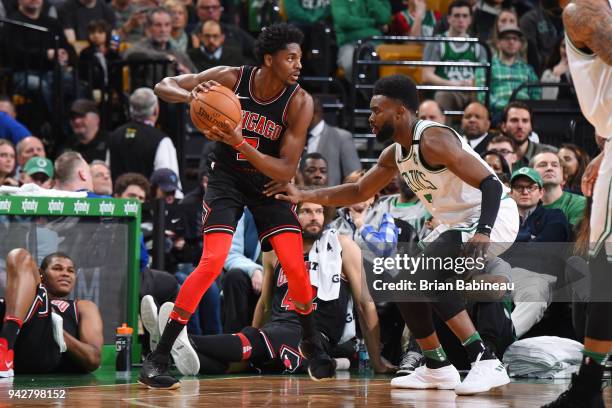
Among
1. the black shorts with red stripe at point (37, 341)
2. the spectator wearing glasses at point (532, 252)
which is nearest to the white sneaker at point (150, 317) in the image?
the black shorts with red stripe at point (37, 341)

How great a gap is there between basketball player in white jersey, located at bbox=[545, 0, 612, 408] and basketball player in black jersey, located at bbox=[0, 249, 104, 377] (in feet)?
13.6

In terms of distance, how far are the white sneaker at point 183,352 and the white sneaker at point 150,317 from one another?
32 centimetres

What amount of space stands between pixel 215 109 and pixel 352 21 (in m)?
7.28

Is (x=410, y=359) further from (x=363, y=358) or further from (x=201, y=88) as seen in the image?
(x=201, y=88)

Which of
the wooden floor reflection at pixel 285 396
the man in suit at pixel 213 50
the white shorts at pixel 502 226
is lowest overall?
the wooden floor reflection at pixel 285 396

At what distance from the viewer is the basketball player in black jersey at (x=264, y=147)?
7039 millimetres

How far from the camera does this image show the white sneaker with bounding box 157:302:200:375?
8.11 meters

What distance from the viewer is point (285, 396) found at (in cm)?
644

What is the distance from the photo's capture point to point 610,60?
484 cm

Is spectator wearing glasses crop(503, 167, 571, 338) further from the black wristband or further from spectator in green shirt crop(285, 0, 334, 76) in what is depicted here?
spectator in green shirt crop(285, 0, 334, 76)

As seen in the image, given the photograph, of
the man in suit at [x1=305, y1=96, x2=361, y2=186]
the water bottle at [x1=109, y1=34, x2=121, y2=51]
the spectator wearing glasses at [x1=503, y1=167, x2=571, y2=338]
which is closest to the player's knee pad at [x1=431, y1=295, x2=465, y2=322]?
the spectator wearing glasses at [x1=503, y1=167, x2=571, y2=338]

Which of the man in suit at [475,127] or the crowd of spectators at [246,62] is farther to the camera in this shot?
the man in suit at [475,127]

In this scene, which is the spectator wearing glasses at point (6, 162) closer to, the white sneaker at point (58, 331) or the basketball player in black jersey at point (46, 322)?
the basketball player in black jersey at point (46, 322)

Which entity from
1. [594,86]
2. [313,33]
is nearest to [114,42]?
[313,33]
